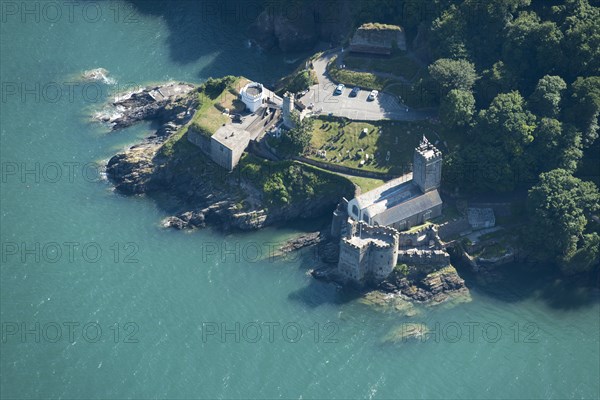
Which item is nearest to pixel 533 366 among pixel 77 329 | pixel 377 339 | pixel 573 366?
pixel 573 366

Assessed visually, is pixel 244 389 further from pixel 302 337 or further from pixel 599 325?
pixel 599 325

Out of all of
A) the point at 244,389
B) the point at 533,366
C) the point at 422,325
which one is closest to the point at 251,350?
the point at 244,389

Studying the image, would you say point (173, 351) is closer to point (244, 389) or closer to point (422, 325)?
point (244, 389)

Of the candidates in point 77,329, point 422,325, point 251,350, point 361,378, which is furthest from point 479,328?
point 77,329

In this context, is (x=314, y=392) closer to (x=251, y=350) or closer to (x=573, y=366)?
(x=251, y=350)

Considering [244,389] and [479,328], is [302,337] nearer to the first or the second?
[244,389]

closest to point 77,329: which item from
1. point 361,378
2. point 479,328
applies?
point 361,378
